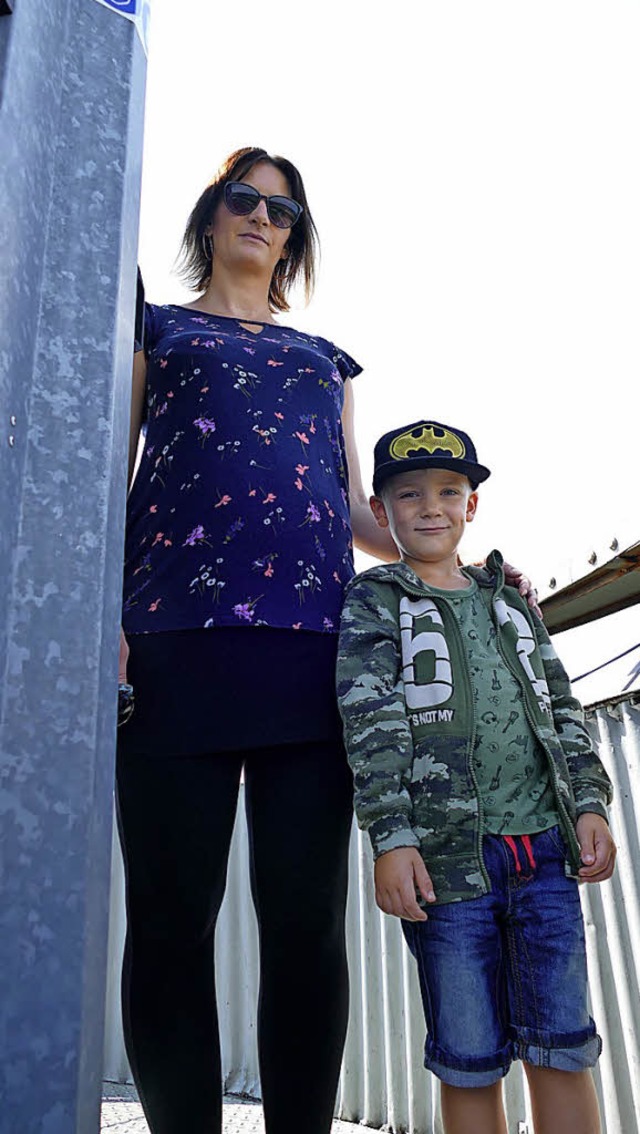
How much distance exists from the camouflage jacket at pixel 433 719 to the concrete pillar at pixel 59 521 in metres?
0.84

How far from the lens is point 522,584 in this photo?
5.91ft

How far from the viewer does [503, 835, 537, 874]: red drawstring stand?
4.89 ft

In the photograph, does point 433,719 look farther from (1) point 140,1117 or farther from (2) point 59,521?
(1) point 140,1117

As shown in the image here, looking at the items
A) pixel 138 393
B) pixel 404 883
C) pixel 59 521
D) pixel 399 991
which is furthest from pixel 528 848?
pixel 399 991

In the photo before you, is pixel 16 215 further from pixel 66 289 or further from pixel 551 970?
pixel 551 970

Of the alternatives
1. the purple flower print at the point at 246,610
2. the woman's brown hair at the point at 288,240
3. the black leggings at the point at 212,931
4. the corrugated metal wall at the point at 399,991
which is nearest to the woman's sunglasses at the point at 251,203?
the woman's brown hair at the point at 288,240

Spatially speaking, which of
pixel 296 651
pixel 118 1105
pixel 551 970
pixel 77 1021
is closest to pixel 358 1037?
pixel 118 1105

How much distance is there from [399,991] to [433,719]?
2.39 m

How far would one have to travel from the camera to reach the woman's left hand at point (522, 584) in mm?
1791

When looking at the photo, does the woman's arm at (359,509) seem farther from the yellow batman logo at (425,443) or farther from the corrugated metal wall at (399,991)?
the corrugated metal wall at (399,991)

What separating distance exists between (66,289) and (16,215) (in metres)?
0.07

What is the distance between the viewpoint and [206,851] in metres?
1.36

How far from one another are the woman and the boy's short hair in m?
0.15

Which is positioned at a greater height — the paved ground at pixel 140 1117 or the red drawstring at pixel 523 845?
the red drawstring at pixel 523 845
